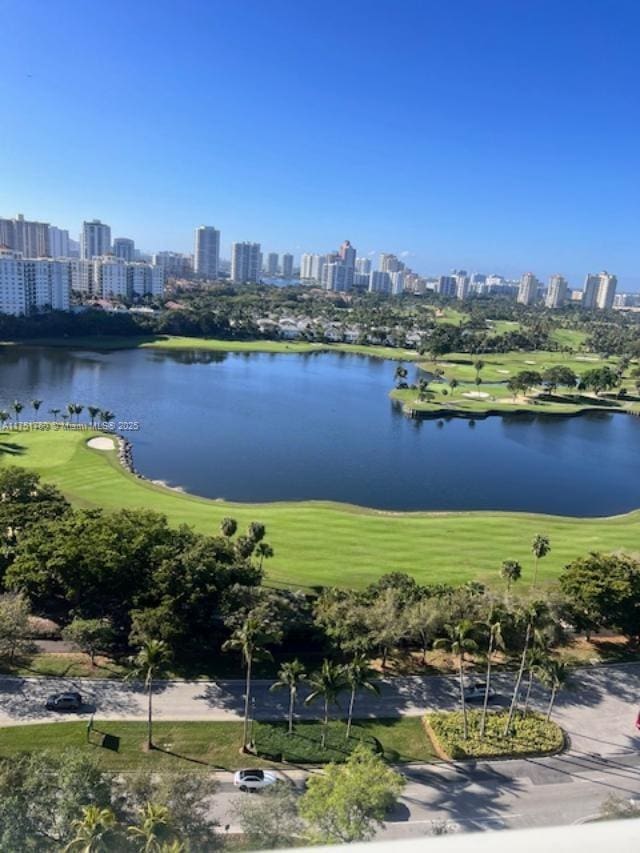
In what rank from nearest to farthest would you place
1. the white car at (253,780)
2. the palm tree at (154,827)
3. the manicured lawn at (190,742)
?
the palm tree at (154,827)
the white car at (253,780)
the manicured lawn at (190,742)

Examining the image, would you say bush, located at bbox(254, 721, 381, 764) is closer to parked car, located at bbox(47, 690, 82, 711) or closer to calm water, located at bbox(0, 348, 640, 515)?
parked car, located at bbox(47, 690, 82, 711)

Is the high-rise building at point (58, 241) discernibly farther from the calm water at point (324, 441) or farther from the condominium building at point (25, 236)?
the calm water at point (324, 441)

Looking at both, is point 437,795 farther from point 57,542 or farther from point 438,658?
point 57,542

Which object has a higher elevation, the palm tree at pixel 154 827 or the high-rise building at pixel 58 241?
the high-rise building at pixel 58 241

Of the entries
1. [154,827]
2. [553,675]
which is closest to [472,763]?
[553,675]

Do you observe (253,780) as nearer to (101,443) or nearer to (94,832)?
(94,832)

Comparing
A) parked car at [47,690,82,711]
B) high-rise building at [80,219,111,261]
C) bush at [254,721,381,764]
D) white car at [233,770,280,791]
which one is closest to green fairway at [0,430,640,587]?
bush at [254,721,381,764]

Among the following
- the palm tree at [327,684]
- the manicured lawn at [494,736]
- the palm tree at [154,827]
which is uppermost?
the palm tree at [154,827]

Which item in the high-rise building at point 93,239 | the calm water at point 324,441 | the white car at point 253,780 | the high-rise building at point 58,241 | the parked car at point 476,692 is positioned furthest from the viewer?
the high-rise building at point 58,241

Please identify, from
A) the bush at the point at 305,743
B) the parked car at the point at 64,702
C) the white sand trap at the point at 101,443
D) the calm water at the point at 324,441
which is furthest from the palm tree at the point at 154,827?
the white sand trap at the point at 101,443
